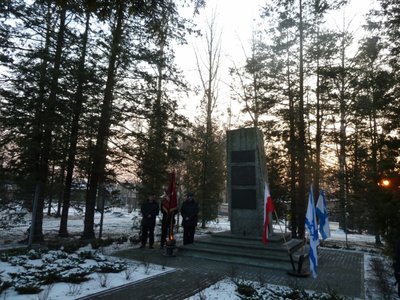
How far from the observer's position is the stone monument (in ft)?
40.1

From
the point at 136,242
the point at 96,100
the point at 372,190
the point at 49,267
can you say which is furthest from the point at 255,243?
the point at 96,100

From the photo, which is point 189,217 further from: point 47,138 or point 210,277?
point 47,138

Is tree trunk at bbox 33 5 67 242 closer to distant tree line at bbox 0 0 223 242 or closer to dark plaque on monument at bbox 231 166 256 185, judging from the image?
distant tree line at bbox 0 0 223 242

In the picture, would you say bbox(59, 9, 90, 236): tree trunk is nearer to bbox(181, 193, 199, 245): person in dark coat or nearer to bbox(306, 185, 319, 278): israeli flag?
bbox(181, 193, 199, 245): person in dark coat

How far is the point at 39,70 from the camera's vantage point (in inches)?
478

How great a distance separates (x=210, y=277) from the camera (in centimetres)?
823

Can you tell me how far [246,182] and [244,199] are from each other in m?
0.67

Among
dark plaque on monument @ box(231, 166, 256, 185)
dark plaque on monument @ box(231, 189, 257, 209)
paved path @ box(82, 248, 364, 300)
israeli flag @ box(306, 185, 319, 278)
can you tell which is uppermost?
dark plaque on monument @ box(231, 166, 256, 185)

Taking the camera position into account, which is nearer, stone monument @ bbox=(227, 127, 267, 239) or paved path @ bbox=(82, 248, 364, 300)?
paved path @ bbox=(82, 248, 364, 300)

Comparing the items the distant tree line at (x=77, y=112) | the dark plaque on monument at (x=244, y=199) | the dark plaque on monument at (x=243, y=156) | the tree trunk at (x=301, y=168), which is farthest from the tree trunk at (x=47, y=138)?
the tree trunk at (x=301, y=168)

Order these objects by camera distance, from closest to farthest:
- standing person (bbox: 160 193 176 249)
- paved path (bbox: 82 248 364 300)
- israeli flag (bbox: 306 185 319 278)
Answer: paved path (bbox: 82 248 364 300) → israeli flag (bbox: 306 185 319 278) → standing person (bbox: 160 193 176 249)

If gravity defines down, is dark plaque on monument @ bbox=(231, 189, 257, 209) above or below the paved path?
above

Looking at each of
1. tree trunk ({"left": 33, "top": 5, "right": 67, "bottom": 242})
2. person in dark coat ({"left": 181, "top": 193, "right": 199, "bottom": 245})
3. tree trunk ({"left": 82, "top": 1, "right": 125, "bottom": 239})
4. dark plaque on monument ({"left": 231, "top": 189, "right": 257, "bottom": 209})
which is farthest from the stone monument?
tree trunk ({"left": 33, "top": 5, "right": 67, "bottom": 242})

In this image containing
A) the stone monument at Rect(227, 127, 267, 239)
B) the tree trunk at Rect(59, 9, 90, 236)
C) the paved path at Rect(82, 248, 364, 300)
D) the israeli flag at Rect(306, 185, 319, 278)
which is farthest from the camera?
the tree trunk at Rect(59, 9, 90, 236)
